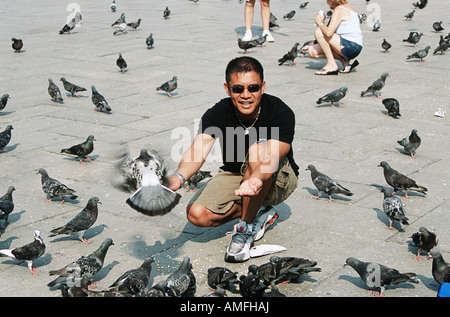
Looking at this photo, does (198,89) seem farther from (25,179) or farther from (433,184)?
(433,184)

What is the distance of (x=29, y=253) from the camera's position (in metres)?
4.39

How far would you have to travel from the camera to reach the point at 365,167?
6.57 metres

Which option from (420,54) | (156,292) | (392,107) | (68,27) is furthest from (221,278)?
(68,27)

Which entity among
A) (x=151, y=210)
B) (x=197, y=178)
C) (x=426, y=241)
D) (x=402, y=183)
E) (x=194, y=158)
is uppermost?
(x=194, y=158)

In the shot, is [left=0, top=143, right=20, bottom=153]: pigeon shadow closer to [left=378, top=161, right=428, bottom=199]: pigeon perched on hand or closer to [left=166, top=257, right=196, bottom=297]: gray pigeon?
[left=166, top=257, right=196, bottom=297]: gray pigeon

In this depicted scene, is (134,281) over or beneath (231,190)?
beneath

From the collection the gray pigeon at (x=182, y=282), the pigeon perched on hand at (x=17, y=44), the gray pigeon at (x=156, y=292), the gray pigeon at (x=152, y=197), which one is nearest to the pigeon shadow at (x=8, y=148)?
the gray pigeon at (x=152, y=197)

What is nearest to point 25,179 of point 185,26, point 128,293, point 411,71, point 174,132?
point 174,132

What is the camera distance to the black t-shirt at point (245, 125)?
15.1 ft

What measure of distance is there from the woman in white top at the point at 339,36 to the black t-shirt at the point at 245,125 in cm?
616

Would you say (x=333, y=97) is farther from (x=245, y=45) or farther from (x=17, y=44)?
(x=17, y=44)

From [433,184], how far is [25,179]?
3943 mm

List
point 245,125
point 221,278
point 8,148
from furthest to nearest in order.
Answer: point 8,148
point 245,125
point 221,278

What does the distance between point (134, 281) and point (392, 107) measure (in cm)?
525
